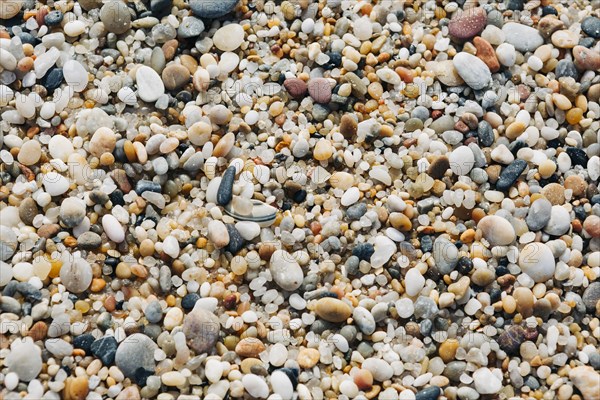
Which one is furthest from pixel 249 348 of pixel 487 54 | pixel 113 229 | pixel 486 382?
pixel 487 54

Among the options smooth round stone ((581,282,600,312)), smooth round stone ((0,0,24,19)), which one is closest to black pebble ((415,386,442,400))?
smooth round stone ((581,282,600,312))

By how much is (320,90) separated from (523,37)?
1.88 ft

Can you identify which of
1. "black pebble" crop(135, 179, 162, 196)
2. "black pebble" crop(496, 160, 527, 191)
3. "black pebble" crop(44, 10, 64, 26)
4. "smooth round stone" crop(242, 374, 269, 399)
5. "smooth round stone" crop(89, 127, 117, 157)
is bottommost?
"smooth round stone" crop(242, 374, 269, 399)

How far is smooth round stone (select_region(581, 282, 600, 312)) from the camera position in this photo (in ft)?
5.41

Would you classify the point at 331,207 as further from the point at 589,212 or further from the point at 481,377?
the point at 589,212

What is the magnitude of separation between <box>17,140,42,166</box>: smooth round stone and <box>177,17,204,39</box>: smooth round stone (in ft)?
1.52

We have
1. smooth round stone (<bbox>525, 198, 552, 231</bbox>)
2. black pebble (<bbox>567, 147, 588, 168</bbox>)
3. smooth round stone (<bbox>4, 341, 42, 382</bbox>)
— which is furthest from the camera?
black pebble (<bbox>567, 147, 588, 168</bbox>)

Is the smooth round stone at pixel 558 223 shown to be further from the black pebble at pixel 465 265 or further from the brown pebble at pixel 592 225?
the black pebble at pixel 465 265

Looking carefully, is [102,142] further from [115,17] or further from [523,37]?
[523,37]

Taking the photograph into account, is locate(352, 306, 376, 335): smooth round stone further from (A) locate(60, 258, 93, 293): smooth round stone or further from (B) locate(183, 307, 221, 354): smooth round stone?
(A) locate(60, 258, 93, 293): smooth round stone

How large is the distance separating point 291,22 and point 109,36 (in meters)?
0.47

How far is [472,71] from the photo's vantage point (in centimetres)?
182

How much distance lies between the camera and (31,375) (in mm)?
1481

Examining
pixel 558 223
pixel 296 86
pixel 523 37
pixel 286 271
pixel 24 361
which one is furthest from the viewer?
pixel 523 37
